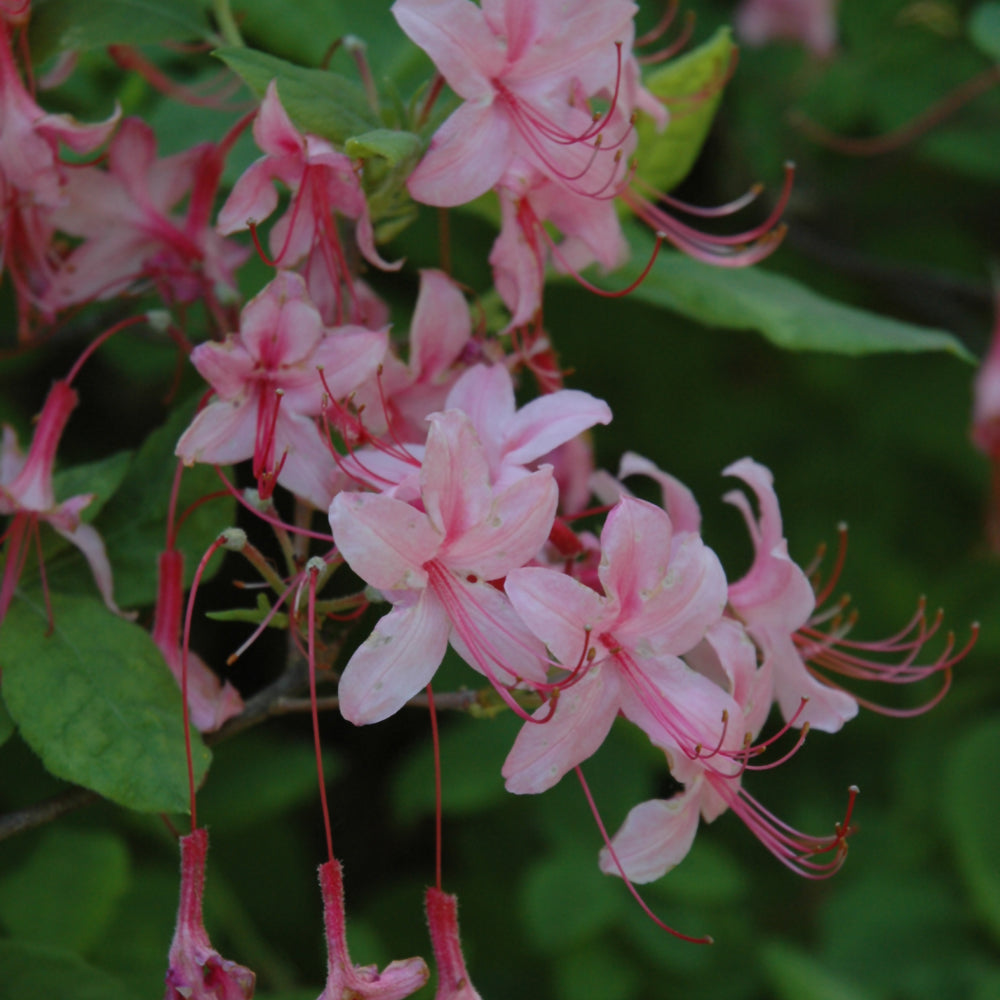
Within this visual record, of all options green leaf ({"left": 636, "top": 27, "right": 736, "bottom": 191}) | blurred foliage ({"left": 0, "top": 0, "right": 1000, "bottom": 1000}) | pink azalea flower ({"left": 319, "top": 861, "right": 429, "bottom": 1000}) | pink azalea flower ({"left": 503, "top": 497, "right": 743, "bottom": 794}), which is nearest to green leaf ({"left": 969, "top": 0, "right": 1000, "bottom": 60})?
blurred foliage ({"left": 0, "top": 0, "right": 1000, "bottom": 1000})

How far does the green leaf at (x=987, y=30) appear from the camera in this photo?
1474 millimetres

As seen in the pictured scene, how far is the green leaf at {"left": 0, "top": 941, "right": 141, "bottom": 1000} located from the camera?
901 millimetres

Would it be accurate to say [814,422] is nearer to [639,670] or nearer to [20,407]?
[20,407]

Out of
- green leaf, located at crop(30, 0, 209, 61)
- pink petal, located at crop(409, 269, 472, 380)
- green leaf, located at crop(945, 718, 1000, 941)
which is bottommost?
green leaf, located at crop(945, 718, 1000, 941)

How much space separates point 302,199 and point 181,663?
312mm

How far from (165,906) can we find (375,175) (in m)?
0.83

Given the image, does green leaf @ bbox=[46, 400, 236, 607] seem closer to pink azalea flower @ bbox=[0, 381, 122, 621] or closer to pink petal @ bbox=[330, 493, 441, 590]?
pink azalea flower @ bbox=[0, 381, 122, 621]

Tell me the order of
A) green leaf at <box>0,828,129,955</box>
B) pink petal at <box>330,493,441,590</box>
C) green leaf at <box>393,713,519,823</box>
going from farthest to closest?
1. green leaf at <box>393,713,519,823</box>
2. green leaf at <box>0,828,129,955</box>
3. pink petal at <box>330,493,441,590</box>

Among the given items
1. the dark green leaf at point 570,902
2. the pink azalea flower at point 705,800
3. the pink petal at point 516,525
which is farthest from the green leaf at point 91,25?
the dark green leaf at point 570,902

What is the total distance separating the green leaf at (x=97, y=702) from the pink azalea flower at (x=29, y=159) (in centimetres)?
28

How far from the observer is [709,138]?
80.0 inches

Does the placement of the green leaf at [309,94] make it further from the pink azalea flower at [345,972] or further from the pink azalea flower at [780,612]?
the pink azalea flower at [345,972]

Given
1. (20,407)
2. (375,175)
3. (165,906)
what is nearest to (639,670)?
(375,175)

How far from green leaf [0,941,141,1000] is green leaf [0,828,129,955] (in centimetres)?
21
